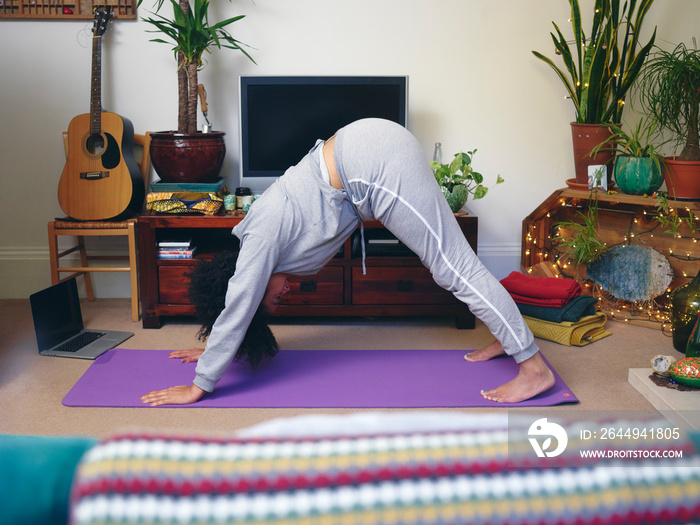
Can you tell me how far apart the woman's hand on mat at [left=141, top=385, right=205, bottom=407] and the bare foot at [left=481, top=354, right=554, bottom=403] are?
1055 millimetres

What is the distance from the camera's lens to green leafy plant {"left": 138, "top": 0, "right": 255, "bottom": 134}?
312 cm

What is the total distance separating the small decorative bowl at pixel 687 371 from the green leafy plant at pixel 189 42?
2.41 metres

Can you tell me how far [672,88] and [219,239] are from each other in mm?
2419

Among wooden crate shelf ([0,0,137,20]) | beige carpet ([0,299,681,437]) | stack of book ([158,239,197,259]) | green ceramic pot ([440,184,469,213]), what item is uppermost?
wooden crate shelf ([0,0,137,20])

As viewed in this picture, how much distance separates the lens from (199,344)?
2.92 metres

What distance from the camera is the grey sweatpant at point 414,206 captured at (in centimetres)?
207

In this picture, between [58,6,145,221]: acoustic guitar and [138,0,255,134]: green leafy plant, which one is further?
[58,6,145,221]: acoustic guitar

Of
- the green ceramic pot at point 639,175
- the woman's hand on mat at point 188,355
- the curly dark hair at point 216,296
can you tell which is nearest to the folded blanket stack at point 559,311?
the green ceramic pot at point 639,175

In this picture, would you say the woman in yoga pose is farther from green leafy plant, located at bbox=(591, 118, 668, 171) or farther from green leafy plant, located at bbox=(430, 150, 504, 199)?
green leafy plant, located at bbox=(591, 118, 668, 171)

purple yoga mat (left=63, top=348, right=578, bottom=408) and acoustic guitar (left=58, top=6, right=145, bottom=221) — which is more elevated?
acoustic guitar (left=58, top=6, right=145, bottom=221)

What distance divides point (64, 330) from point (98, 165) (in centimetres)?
90

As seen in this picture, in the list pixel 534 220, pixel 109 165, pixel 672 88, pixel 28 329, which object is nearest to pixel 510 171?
pixel 534 220

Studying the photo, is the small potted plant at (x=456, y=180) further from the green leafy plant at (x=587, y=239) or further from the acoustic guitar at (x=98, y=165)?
the acoustic guitar at (x=98, y=165)

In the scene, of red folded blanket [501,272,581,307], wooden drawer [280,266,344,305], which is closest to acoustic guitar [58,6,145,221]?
wooden drawer [280,266,344,305]
